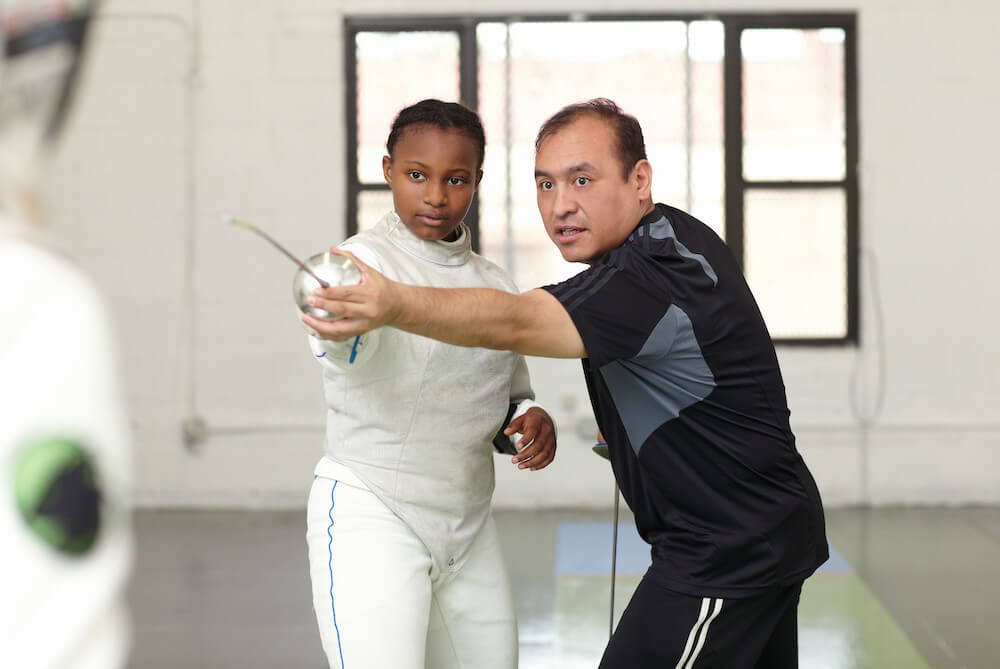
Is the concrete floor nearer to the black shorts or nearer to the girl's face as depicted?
the black shorts

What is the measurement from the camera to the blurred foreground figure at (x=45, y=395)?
1.97ft

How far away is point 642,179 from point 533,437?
1.74 ft

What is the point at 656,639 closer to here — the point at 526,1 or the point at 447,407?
the point at 447,407

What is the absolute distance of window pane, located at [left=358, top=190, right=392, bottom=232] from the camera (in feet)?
18.3

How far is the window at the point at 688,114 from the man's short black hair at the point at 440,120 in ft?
11.4

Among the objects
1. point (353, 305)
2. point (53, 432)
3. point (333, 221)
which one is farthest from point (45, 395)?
point (333, 221)

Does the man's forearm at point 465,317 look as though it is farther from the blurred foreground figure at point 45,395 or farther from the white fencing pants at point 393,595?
the blurred foreground figure at point 45,395

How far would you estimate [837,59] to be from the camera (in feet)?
18.2

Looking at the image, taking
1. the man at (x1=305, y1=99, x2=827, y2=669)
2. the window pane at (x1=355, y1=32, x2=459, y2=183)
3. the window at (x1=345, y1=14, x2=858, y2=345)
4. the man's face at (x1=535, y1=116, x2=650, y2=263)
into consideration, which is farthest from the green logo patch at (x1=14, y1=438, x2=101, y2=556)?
the window pane at (x1=355, y1=32, x2=459, y2=183)

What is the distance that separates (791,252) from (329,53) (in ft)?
8.72

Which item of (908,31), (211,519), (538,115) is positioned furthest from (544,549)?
(908,31)

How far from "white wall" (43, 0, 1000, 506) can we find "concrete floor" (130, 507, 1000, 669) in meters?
0.34

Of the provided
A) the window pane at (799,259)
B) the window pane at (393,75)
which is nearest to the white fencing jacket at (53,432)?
the window pane at (393,75)

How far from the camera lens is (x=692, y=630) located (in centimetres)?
167
